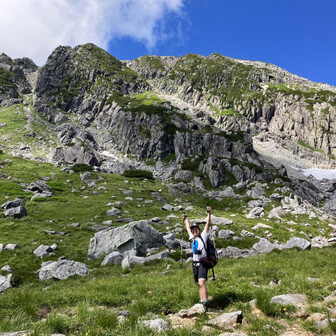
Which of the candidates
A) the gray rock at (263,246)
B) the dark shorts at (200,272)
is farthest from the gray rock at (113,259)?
the dark shorts at (200,272)

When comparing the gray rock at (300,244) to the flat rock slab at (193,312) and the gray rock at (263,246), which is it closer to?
the gray rock at (263,246)

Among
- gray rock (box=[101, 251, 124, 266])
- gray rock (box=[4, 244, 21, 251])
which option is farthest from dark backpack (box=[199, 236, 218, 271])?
gray rock (box=[4, 244, 21, 251])

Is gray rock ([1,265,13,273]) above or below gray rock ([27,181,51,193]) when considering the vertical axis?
below

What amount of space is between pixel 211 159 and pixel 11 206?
196 feet

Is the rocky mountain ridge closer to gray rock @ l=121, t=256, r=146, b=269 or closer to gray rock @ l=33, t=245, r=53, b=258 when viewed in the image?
gray rock @ l=33, t=245, r=53, b=258

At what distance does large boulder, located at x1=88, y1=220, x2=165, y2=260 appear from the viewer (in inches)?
896

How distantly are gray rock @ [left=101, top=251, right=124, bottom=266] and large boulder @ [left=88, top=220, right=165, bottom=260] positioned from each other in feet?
4.24

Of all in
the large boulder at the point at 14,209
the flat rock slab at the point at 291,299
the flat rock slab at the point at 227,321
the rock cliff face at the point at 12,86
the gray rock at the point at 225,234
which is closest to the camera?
the flat rock slab at the point at 227,321

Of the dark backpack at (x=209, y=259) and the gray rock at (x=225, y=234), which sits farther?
the gray rock at (x=225, y=234)

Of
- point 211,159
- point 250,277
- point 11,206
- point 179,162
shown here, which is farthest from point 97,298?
point 179,162

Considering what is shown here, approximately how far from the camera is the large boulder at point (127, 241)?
22.8 metres

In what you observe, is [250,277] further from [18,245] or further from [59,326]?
[18,245]

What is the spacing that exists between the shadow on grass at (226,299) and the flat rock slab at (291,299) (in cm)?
106

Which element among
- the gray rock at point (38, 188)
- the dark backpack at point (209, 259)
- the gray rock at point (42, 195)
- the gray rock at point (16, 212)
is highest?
the dark backpack at point (209, 259)
